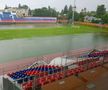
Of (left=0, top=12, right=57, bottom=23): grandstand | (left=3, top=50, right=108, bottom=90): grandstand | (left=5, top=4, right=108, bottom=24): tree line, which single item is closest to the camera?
(left=3, top=50, right=108, bottom=90): grandstand

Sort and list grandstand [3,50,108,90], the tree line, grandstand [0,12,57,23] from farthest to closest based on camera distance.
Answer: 1. the tree line
2. grandstand [0,12,57,23]
3. grandstand [3,50,108,90]

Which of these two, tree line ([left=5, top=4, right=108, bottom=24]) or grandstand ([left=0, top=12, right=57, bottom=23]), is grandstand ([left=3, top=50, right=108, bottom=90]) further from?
tree line ([left=5, top=4, right=108, bottom=24])

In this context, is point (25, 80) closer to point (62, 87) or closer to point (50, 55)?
point (62, 87)

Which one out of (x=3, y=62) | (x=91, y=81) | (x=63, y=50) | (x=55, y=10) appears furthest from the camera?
(x=55, y=10)

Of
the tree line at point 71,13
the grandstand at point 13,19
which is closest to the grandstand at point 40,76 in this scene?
the grandstand at point 13,19

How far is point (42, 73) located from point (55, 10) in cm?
4237

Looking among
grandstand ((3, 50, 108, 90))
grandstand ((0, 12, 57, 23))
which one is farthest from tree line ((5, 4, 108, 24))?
grandstand ((3, 50, 108, 90))

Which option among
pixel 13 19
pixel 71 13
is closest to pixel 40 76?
pixel 13 19

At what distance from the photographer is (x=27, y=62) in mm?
11188

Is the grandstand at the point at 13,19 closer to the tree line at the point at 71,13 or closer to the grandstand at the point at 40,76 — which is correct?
the tree line at the point at 71,13

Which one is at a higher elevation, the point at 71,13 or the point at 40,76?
the point at 71,13

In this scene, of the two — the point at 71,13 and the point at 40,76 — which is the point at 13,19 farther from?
the point at 40,76

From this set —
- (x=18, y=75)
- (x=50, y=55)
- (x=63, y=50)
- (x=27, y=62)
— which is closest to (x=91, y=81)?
(x=18, y=75)

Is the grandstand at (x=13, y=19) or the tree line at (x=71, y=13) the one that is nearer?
the grandstand at (x=13, y=19)
